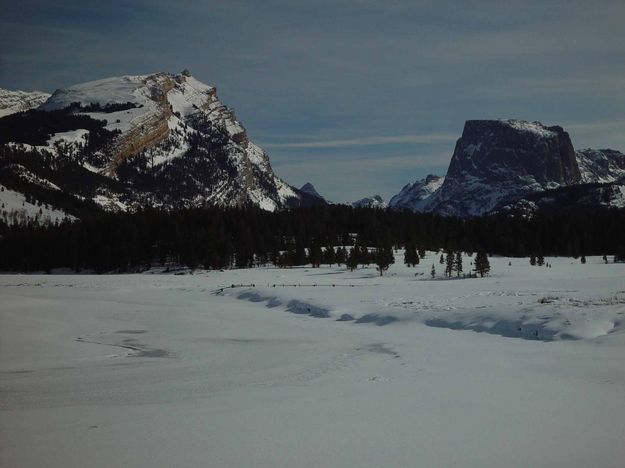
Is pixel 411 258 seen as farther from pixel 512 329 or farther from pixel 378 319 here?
pixel 512 329

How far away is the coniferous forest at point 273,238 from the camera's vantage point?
123 meters

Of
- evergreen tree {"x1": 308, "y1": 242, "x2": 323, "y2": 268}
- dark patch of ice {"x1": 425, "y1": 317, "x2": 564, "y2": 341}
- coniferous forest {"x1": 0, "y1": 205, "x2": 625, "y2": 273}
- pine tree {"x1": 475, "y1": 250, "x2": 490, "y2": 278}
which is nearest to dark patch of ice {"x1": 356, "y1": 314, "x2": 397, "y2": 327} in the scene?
dark patch of ice {"x1": 425, "y1": 317, "x2": 564, "y2": 341}

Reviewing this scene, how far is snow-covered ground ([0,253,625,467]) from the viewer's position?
9.27 meters

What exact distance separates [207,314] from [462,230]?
455 ft

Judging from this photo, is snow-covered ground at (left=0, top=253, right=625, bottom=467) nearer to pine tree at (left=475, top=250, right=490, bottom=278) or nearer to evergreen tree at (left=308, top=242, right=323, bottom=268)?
pine tree at (left=475, top=250, right=490, bottom=278)

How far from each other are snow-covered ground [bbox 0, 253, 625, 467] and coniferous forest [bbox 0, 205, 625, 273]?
80.1m

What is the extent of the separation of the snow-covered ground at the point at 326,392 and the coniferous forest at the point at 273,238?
80.1 meters

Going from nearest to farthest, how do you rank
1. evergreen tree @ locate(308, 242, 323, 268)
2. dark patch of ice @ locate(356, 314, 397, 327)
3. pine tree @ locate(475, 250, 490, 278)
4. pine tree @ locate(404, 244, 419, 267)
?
1. dark patch of ice @ locate(356, 314, 397, 327)
2. pine tree @ locate(475, 250, 490, 278)
3. pine tree @ locate(404, 244, 419, 267)
4. evergreen tree @ locate(308, 242, 323, 268)

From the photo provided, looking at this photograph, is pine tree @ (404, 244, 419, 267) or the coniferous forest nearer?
pine tree @ (404, 244, 419, 267)

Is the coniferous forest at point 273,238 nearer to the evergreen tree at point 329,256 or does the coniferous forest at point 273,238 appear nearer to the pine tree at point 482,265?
the evergreen tree at point 329,256

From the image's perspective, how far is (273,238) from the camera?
139 metres

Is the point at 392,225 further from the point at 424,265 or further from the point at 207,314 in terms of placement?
the point at 207,314

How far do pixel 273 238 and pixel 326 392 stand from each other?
125596 millimetres

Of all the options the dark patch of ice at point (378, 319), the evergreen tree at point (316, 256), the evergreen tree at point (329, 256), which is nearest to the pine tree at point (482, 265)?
the evergreen tree at point (316, 256)
